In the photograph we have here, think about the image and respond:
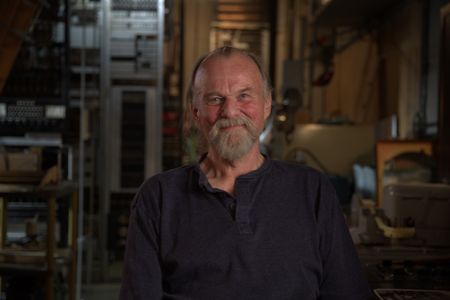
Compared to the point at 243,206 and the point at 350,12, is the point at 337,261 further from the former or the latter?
the point at 350,12

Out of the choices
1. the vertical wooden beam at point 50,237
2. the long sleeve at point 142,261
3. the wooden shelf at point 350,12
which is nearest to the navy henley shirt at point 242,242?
the long sleeve at point 142,261

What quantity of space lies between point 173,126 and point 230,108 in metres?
4.50

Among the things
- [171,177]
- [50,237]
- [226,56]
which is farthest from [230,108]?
[50,237]

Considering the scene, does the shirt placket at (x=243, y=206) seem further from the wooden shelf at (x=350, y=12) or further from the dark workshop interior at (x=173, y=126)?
the wooden shelf at (x=350, y=12)

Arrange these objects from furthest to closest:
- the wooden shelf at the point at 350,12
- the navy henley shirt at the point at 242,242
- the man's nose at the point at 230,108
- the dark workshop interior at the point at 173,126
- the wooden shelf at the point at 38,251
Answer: the wooden shelf at the point at 350,12, the wooden shelf at the point at 38,251, the dark workshop interior at the point at 173,126, the man's nose at the point at 230,108, the navy henley shirt at the point at 242,242

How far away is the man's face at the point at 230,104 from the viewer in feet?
5.51

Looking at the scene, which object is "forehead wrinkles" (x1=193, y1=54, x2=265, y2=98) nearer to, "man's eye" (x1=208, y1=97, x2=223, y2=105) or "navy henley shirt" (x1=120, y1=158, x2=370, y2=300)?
"man's eye" (x1=208, y1=97, x2=223, y2=105)

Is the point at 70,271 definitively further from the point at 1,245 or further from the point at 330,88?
the point at 330,88

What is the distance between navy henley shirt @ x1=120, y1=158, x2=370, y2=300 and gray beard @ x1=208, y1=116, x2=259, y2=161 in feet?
0.25

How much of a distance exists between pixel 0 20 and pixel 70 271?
1.56 m

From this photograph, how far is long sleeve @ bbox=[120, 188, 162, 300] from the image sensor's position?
5.21 ft

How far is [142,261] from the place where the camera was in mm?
1604

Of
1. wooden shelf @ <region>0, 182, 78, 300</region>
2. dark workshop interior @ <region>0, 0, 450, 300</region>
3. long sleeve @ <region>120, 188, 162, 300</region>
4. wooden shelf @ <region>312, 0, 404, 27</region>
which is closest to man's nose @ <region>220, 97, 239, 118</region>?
long sleeve @ <region>120, 188, 162, 300</region>

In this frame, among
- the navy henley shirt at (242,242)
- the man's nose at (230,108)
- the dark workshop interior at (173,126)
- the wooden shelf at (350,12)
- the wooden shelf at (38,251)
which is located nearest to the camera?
the navy henley shirt at (242,242)
